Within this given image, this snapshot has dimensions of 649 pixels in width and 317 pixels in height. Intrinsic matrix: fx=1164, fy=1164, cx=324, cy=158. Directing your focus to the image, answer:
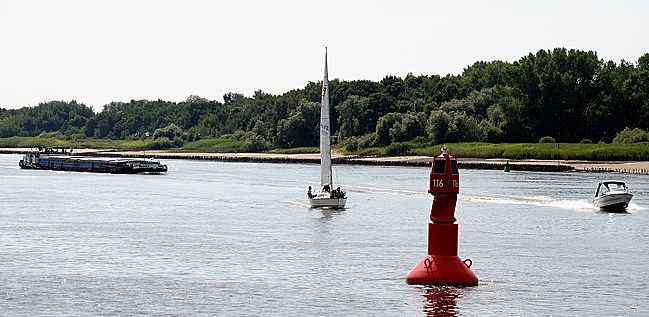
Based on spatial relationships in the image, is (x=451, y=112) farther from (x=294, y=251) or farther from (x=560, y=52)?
(x=294, y=251)

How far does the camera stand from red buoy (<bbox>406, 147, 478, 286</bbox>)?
28562mm

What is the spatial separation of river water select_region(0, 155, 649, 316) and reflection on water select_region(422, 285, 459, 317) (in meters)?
0.05

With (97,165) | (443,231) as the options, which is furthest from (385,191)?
(443,231)

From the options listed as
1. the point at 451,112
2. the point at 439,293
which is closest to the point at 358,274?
the point at 439,293

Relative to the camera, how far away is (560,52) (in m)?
178

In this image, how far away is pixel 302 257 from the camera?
45844mm

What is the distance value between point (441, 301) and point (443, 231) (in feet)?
12.3

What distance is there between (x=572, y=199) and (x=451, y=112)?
107 m

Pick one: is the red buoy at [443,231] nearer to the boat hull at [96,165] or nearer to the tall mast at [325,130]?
the tall mast at [325,130]

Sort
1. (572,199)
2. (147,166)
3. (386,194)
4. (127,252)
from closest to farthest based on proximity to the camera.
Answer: (127,252) → (572,199) → (386,194) → (147,166)

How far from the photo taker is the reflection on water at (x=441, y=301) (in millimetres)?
31281

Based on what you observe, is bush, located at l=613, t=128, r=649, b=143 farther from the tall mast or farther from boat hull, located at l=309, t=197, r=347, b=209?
the tall mast

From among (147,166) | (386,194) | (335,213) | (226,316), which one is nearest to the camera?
(226,316)

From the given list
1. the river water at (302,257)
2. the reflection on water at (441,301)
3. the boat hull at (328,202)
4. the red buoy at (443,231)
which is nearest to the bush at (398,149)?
the river water at (302,257)
